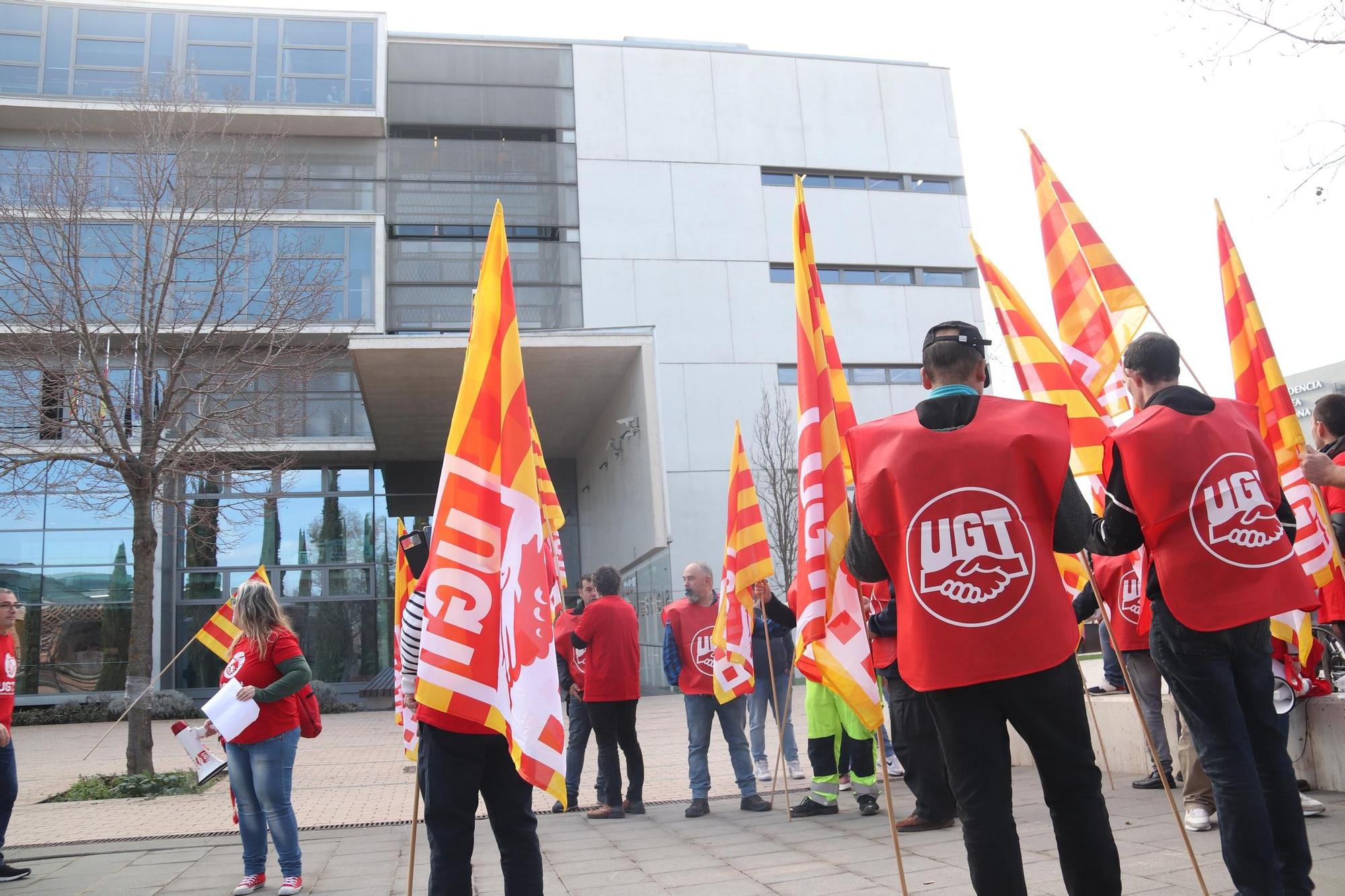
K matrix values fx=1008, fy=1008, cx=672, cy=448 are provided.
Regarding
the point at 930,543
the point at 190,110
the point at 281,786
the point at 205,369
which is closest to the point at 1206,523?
the point at 930,543

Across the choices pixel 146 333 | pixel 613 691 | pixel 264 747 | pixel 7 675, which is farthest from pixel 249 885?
pixel 146 333

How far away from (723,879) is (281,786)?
2.69 metres

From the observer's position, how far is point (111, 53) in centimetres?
2536

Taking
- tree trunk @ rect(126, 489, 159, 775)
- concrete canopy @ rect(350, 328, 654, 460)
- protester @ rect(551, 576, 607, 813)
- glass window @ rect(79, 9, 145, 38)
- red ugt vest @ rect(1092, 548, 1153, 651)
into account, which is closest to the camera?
red ugt vest @ rect(1092, 548, 1153, 651)

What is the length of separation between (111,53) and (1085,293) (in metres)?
26.9

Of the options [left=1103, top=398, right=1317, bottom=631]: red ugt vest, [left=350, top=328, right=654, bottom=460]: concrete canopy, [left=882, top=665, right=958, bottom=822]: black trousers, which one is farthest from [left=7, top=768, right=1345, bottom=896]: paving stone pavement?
[left=350, top=328, right=654, bottom=460]: concrete canopy

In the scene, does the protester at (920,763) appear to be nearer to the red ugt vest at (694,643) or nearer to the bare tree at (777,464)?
the red ugt vest at (694,643)

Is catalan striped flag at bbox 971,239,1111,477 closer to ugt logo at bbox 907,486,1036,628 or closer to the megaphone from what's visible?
ugt logo at bbox 907,486,1036,628

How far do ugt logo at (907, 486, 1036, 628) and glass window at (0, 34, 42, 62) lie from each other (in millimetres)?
29210

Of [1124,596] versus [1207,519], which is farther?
[1124,596]

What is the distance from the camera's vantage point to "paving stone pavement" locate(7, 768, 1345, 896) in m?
4.95

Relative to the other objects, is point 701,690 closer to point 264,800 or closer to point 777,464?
point 264,800

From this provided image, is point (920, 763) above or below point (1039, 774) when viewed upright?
below

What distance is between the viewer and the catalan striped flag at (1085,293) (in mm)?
6141
